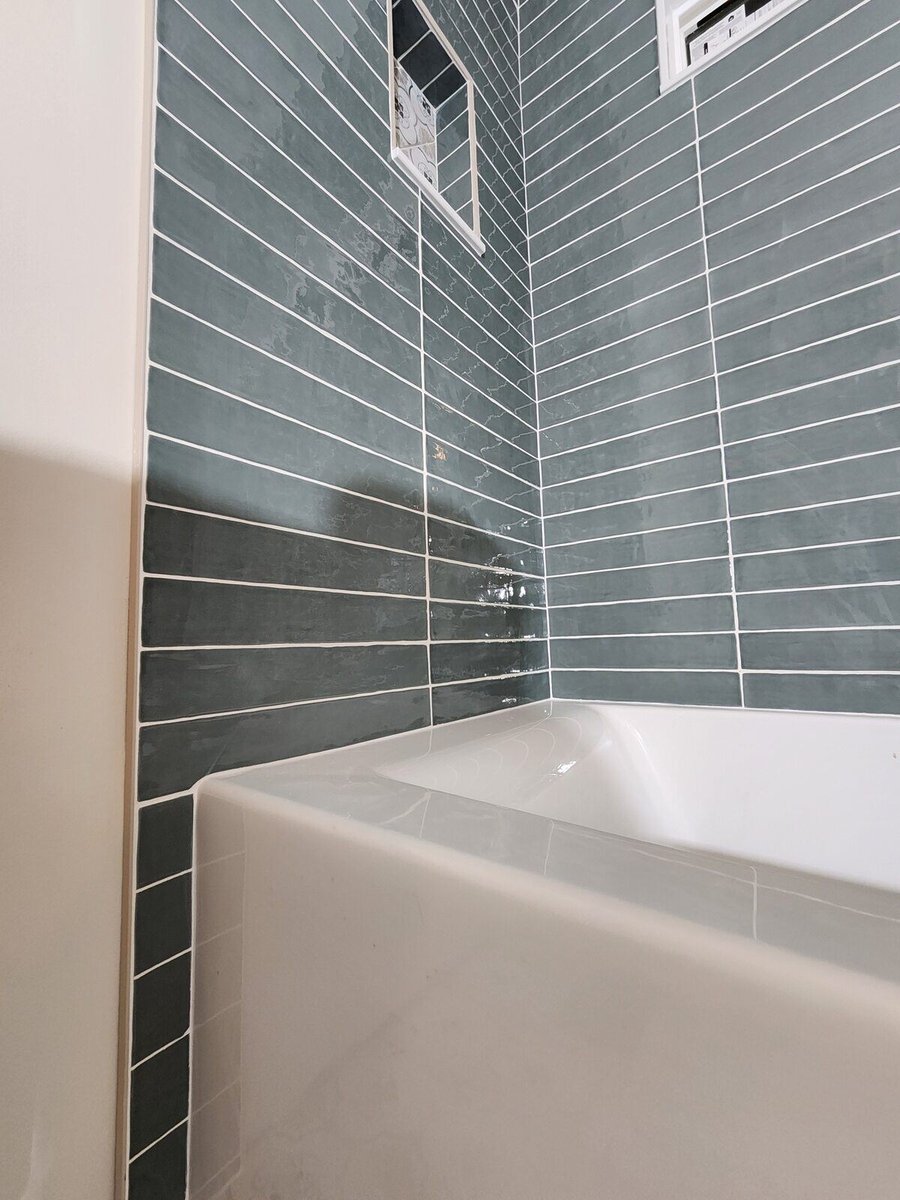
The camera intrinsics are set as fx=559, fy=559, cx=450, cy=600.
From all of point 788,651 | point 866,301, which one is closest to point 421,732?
point 788,651

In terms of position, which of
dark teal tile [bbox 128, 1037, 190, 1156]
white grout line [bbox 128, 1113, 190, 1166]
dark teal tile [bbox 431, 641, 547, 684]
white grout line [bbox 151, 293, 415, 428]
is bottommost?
white grout line [bbox 128, 1113, 190, 1166]

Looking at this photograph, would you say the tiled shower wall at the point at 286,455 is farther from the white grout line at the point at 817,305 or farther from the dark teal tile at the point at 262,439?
the white grout line at the point at 817,305

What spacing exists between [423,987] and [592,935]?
12 centimetres

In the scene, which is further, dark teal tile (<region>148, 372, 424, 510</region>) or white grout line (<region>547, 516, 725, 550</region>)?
white grout line (<region>547, 516, 725, 550</region>)

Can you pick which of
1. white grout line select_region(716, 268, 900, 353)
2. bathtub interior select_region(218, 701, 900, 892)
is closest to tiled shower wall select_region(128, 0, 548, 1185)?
bathtub interior select_region(218, 701, 900, 892)

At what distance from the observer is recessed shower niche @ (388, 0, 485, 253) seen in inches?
40.1

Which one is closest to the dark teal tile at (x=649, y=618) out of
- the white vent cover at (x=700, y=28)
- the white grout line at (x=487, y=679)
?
the white grout line at (x=487, y=679)

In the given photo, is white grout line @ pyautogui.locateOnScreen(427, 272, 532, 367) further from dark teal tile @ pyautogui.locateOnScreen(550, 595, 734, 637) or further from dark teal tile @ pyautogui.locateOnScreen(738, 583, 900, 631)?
dark teal tile @ pyautogui.locateOnScreen(738, 583, 900, 631)

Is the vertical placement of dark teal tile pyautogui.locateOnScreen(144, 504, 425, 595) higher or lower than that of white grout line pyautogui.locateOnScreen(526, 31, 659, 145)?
lower

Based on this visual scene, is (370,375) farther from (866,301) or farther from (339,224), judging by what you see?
(866,301)

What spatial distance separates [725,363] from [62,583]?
112cm

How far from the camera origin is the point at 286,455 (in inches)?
26.4

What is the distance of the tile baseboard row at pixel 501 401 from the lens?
57 centimetres

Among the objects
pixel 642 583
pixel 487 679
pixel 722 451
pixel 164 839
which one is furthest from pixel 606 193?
pixel 164 839
